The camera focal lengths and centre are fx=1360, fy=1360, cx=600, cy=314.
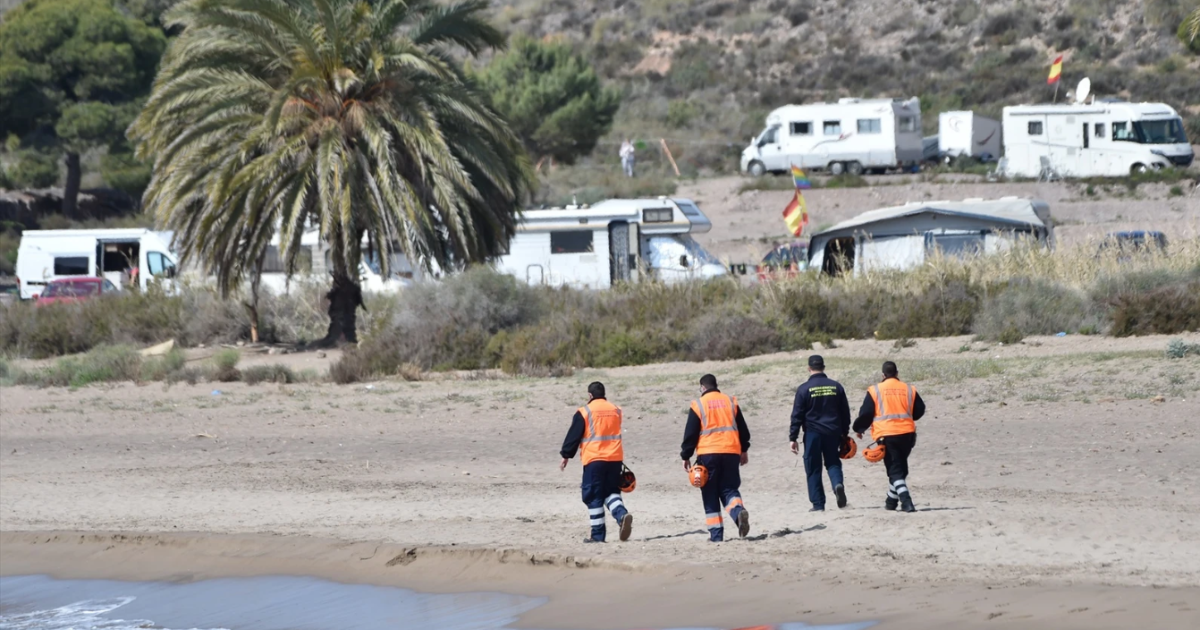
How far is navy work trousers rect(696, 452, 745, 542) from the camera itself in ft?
30.6

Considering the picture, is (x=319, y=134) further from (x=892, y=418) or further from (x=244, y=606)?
(x=892, y=418)

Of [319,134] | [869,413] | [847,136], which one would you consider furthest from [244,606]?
[847,136]

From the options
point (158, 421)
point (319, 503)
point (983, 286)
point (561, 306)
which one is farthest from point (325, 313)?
point (319, 503)

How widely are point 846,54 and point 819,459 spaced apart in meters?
62.9

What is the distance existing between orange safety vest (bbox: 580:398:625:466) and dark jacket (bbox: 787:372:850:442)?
136 centimetres

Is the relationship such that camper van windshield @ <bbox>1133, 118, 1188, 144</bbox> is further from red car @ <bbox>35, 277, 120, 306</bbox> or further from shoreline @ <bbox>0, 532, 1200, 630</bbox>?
shoreline @ <bbox>0, 532, 1200, 630</bbox>

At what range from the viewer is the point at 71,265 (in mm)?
34406

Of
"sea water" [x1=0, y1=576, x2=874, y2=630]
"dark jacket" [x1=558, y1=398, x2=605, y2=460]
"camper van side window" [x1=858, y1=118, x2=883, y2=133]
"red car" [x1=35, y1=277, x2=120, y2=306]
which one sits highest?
"camper van side window" [x1=858, y1=118, x2=883, y2=133]

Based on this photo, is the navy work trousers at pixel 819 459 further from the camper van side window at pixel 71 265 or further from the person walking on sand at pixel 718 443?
the camper van side window at pixel 71 265

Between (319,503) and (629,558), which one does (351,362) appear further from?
(629,558)

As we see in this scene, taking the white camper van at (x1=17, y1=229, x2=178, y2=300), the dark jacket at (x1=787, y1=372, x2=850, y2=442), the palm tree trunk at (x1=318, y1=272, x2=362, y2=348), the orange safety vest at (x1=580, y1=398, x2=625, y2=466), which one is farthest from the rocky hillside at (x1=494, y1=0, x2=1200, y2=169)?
the orange safety vest at (x1=580, y1=398, x2=625, y2=466)

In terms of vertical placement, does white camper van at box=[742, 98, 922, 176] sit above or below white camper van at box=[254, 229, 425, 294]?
above

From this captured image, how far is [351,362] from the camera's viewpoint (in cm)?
2062

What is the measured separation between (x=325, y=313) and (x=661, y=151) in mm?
32206
